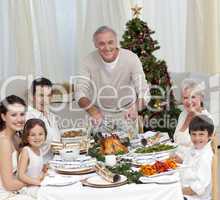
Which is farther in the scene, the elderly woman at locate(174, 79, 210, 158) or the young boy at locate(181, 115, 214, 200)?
the elderly woman at locate(174, 79, 210, 158)

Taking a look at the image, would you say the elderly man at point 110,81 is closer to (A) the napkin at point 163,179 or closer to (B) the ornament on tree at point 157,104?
(B) the ornament on tree at point 157,104

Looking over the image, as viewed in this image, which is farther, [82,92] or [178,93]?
[178,93]

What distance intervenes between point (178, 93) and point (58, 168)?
102 inches

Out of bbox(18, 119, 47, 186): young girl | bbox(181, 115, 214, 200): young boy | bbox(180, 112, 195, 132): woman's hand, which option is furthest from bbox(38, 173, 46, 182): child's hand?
bbox(180, 112, 195, 132): woman's hand

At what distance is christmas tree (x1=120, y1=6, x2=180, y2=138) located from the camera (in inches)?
160

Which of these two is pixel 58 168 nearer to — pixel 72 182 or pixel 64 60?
pixel 72 182

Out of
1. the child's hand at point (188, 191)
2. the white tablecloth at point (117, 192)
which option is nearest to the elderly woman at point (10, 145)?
the white tablecloth at point (117, 192)

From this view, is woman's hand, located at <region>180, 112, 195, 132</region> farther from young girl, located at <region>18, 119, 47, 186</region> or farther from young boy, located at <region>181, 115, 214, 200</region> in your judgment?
young girl, located at <region>18, 119, 47, 186</region>

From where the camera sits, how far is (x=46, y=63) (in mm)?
5020

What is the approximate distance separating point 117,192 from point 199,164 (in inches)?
20.1

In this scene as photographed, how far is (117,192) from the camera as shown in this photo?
2080 mm

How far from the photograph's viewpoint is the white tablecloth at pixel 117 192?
2072 mm

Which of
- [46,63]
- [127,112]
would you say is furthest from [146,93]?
[46,63]

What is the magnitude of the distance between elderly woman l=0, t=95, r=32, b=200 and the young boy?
2.59 ft
